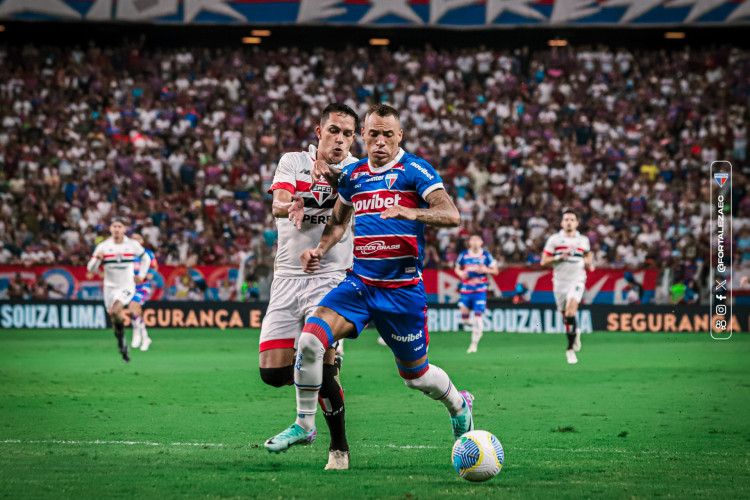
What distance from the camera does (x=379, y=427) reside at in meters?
9.70

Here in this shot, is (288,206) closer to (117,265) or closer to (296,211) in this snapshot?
(296,211)

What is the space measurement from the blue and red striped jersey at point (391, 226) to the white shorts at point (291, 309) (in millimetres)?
1017

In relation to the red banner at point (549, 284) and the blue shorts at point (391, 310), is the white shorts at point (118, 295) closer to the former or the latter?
the red banner at point (549, 284)

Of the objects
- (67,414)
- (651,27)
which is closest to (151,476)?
(67,414)

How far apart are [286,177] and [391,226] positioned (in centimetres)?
133

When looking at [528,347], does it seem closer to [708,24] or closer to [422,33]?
[708,24]

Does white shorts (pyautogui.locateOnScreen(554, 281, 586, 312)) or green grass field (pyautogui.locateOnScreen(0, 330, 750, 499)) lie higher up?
white shorts (pyautogui.locateOnScreen(554, 281, 586, 312))

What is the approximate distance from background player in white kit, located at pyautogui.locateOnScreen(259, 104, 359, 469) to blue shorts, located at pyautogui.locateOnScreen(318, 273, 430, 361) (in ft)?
2.43

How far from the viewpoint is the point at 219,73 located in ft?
113

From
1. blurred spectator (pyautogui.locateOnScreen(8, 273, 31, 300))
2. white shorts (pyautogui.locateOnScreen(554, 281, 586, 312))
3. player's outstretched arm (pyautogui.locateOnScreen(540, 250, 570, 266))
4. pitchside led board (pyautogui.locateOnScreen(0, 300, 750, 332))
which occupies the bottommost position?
pitchside led board (pyautogui.locateOnScreen(0, 300, 750, 332))

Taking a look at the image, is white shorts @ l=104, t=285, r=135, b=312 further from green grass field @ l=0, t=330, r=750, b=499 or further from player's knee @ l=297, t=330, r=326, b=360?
player's knee @ l=297, t=330, r=326, b=360

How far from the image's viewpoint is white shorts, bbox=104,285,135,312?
18.3 metres

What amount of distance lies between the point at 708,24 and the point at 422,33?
402 inches
